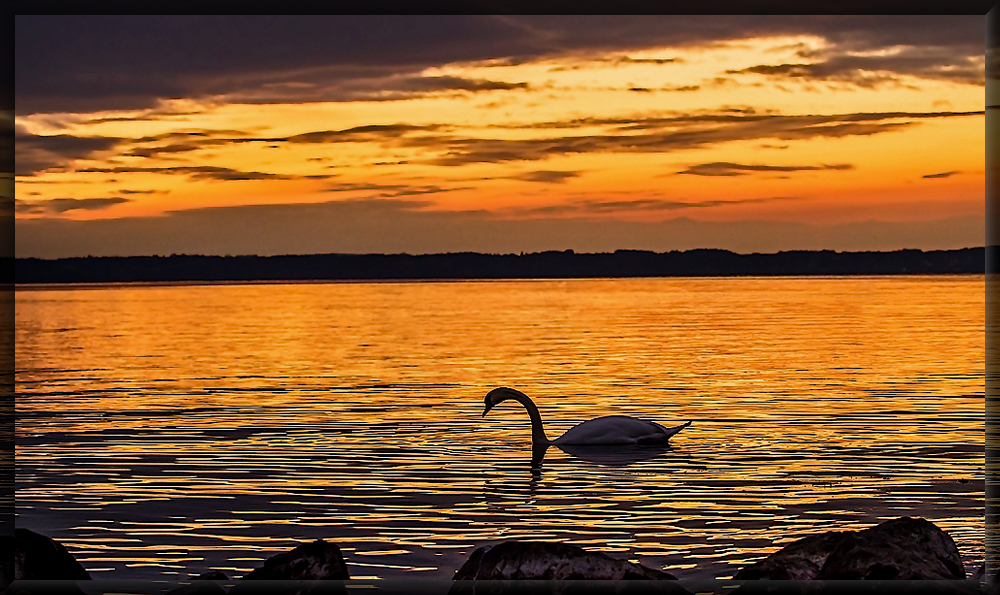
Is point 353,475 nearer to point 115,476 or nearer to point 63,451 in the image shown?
point 115,476

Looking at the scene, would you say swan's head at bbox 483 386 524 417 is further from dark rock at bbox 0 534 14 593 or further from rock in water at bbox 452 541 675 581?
dark rock at bbox 0 534 14 593

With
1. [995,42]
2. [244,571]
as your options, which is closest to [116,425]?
[244,571]

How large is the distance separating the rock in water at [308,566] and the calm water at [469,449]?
155cm

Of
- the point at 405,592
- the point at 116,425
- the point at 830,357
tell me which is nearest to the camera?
the point at 405,592

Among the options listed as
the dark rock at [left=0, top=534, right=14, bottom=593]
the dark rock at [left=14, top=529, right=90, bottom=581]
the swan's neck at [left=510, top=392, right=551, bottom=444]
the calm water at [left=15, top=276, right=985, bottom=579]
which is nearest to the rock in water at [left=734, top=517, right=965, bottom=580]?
the calm water at [left=15, top=276, right=985, bottom=579]

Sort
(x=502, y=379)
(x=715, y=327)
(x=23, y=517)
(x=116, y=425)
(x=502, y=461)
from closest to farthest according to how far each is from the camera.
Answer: (x=23, y=517) → (x=502, y=461) → (x=116, y=425) → (x=502, y=379) → (x=715, y=327)

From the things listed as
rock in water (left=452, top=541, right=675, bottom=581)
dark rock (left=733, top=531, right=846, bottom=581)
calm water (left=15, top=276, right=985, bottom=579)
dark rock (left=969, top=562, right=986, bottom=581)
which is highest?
rock in water (left=452, top=541, right=675, bottom=581)

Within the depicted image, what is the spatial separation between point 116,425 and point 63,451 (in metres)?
2.55

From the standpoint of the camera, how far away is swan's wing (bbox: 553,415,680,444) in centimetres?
1711

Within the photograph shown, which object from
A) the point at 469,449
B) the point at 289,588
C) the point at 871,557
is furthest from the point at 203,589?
the point at 469,449

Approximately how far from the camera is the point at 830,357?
31516mm

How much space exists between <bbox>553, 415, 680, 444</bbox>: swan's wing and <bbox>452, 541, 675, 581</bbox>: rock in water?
8.74m

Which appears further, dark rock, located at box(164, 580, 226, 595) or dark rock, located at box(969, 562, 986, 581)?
dark rock, located at box(969, 562, 986, 581)

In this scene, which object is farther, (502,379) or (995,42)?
(502,379)
